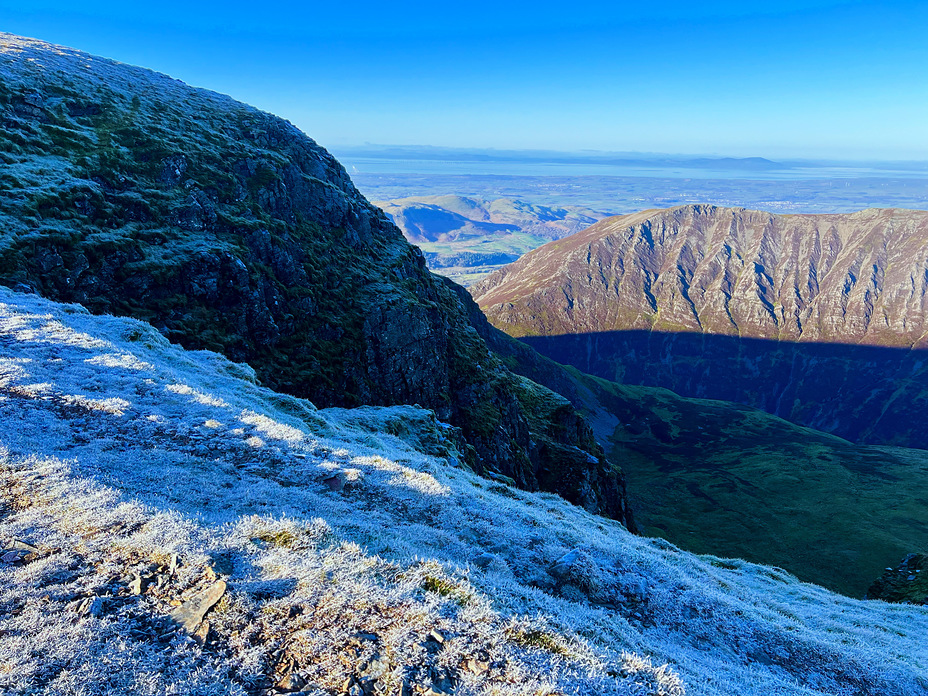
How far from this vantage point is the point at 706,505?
Result: 557ft

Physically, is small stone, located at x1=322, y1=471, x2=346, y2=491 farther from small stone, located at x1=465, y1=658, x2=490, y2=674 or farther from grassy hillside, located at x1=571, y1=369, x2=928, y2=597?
grassy hillside, located at x1=571, y1=369, x2=928, y2=597

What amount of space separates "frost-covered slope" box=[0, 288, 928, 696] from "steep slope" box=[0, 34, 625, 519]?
21940 millimetres

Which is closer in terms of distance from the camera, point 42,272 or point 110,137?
point 42,272

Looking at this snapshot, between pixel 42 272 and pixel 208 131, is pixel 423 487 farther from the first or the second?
pixel 208 131

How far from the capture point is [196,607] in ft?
37.1

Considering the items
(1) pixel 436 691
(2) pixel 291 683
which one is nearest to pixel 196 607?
(2) pixel 291 683

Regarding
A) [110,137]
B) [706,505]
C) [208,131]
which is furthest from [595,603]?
[706,505]

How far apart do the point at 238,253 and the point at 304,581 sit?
2275 inches

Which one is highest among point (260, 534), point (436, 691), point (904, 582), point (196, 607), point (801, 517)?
point (196, 607)

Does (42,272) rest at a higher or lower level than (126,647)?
higher

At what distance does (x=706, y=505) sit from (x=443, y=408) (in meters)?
146

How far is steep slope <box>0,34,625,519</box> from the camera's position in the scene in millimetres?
48688

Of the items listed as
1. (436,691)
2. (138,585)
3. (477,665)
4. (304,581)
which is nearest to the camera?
(436,691)

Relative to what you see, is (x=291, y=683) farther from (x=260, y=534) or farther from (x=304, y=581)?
(x=260, y=534)
